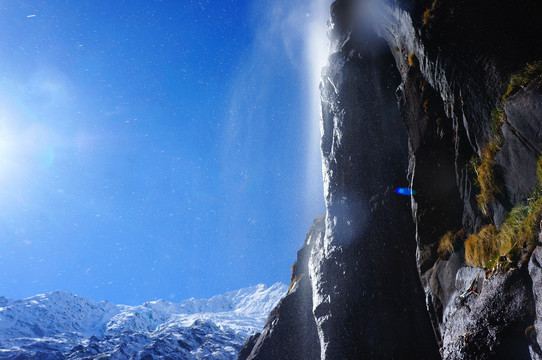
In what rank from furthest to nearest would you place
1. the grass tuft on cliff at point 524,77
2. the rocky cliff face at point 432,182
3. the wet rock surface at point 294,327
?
the wet rock surface at point 294,327
the grass tuft on cliff at point 524,77
the rocky cliff face at point 432,182

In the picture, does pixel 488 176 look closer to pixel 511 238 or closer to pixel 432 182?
pixel 511 238

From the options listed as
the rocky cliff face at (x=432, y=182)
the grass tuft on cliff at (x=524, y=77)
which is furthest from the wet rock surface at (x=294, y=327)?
the grass tuft on cliff at (x=524, y=77)

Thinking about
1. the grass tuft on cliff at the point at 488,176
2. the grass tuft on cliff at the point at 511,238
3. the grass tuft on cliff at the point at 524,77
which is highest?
the grass tuft on cliff at the point at 524,77

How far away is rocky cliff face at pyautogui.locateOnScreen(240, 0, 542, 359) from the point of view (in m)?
7.04

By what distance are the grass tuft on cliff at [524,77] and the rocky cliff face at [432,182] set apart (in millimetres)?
29

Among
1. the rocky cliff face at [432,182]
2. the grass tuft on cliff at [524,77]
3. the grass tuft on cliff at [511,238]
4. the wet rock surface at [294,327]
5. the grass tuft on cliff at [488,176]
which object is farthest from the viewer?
the wet rock surface at [294,327]

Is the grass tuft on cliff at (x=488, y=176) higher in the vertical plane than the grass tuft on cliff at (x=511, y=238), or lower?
higher

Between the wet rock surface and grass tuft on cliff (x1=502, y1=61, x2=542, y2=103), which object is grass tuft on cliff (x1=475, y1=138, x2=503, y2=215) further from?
the wet rock surface

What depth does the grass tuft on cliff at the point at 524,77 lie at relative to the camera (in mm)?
7531

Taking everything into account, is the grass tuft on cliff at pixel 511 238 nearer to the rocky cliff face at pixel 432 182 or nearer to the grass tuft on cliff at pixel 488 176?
the rocky cliff face at pixel 432 182

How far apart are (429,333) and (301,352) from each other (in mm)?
18428

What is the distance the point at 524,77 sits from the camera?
7758 mm

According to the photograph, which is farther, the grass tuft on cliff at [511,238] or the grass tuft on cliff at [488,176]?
the grass tuft on cliff at [488,176]

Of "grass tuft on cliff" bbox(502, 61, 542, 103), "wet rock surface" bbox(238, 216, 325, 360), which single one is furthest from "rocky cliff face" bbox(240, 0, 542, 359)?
"wet rock surface" bbox(238, 216, 325, 360)
